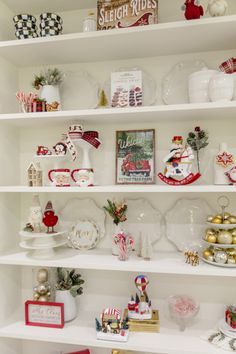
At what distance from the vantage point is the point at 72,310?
1.47 metres

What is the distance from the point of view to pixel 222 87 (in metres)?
1.22

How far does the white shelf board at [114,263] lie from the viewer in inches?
48.8

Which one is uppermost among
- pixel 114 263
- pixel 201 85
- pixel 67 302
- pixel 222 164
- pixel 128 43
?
pixel 128 43

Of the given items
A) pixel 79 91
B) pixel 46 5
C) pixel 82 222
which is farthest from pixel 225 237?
pixel 46 5

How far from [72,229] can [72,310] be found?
398mm

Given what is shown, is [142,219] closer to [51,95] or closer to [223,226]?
[223,226]

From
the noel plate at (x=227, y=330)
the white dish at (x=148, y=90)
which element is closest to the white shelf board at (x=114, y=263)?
the noel plate at (x=227, y=330)

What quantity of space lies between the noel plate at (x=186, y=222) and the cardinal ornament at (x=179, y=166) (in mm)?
215

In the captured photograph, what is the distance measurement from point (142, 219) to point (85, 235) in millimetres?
308

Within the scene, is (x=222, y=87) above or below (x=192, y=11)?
below

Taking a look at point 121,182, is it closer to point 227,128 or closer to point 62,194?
point 62,194

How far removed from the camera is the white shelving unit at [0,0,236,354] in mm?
1276

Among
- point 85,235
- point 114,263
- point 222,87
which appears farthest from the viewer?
point 85,235

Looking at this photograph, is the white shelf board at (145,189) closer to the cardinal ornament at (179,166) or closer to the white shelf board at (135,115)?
the cardinal ornament at (179,166)
